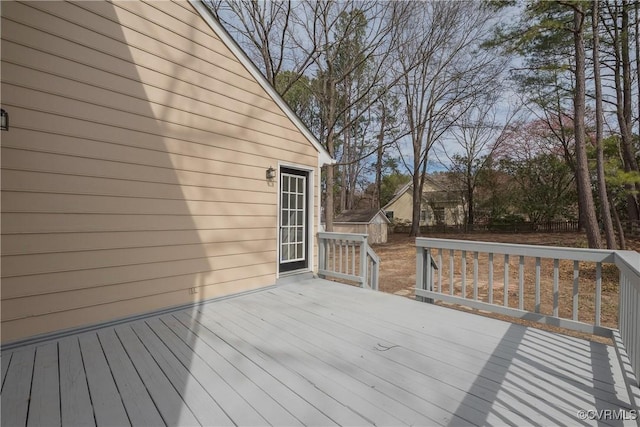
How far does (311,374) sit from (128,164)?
8.65ft

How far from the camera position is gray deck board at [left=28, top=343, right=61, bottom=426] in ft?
5.25

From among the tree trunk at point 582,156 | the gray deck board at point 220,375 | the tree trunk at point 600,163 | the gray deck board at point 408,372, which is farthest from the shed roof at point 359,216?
the gray deck board at point 220,375

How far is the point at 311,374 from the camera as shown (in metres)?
2.01

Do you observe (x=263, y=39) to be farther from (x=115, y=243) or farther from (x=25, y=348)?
(x=25, y=348)

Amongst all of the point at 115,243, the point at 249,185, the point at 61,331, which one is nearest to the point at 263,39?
the point at 249,185

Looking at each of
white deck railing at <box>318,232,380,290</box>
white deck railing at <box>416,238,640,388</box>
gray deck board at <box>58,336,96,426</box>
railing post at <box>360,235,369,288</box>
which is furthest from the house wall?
gray deck board at <box>58,336,96,426</box>

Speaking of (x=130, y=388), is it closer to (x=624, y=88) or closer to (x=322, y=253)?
(x=322, y=253)

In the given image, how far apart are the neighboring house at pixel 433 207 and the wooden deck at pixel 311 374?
1811cm

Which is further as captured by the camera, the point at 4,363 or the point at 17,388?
the point at 4,363

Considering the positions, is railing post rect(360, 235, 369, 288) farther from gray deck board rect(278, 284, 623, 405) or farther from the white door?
gray deck board rect(278, 284, 623, 405)

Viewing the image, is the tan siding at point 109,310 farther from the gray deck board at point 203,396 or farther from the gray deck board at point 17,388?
the gray deck board at point 203,396

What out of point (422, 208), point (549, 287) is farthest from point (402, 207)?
point (549, 287)

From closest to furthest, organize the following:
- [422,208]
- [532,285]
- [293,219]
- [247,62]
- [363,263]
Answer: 1. [247,62]
2. [363,263]
3. [293,219]
4. [532,285]
5. [422,208]

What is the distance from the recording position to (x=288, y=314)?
127 inches
